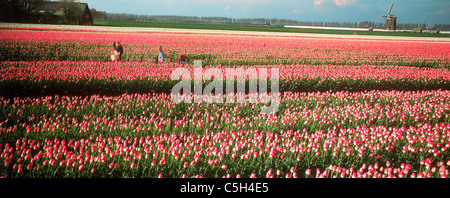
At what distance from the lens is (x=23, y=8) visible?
44500mm

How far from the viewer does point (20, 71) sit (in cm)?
819

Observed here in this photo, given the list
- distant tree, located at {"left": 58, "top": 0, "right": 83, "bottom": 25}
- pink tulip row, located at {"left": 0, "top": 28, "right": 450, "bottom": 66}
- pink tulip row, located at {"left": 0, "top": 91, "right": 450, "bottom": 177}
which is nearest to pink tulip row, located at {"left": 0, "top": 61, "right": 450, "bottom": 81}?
pink tulip row, located at {"left": 0, "top": 91, "right": 450, "bottom": 177}

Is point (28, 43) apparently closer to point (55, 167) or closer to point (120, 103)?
point (120, 103)

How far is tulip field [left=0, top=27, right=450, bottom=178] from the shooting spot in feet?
11.0

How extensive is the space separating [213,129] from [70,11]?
52395 mm

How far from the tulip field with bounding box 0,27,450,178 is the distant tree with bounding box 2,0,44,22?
44.5 m

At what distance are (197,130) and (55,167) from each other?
233 centimetres
